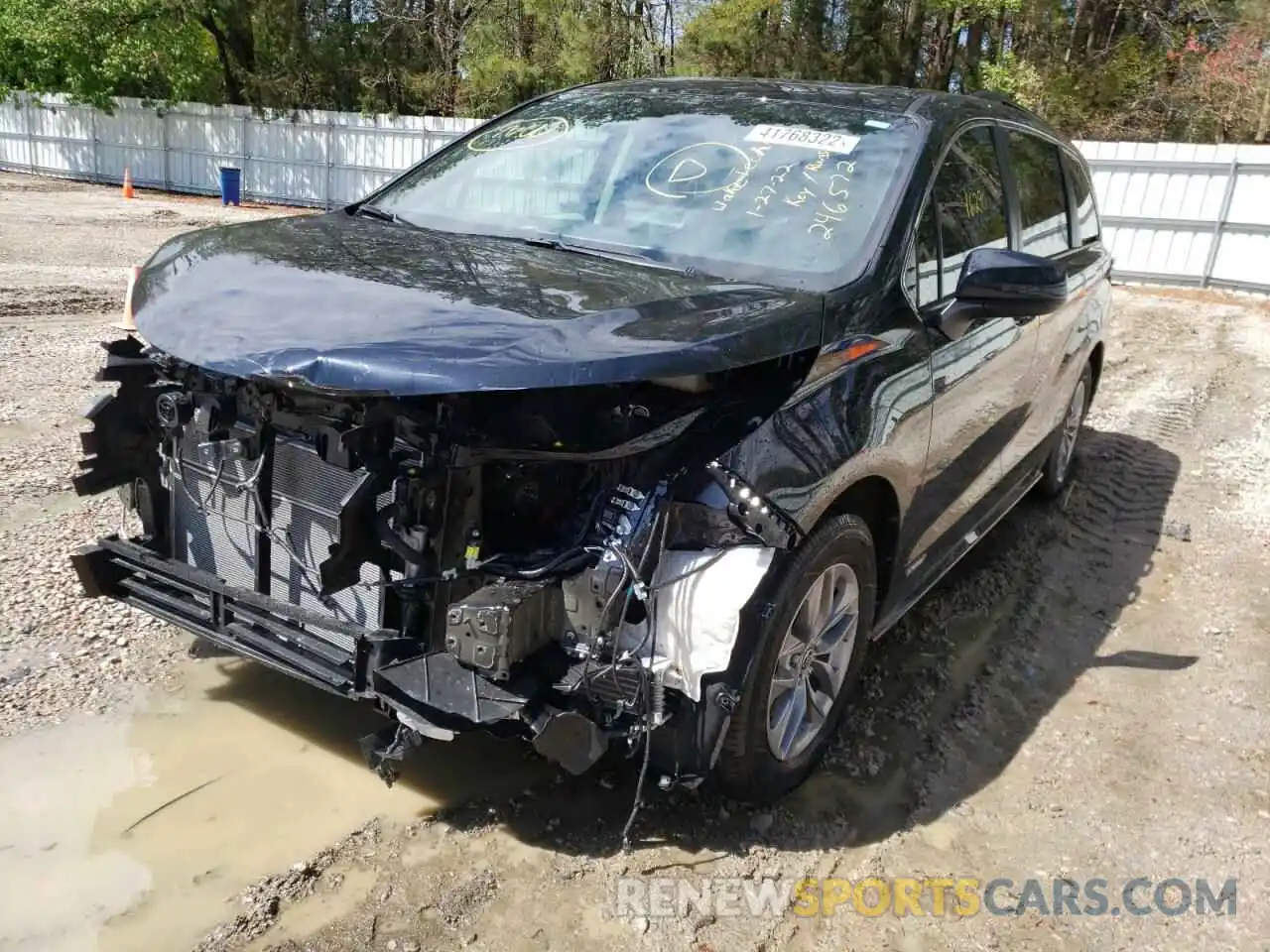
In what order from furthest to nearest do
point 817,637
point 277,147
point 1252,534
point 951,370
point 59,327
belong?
point 277,147
point 59,327
point 1252,534
point 951,370
point 817,637

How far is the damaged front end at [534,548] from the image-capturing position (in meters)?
2.48

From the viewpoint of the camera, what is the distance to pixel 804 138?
359cm

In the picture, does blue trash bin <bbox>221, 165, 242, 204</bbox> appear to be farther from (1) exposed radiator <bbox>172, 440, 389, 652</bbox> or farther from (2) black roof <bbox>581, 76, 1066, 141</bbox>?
(1) exposed radiator <bbox>172, 440, 389, 652</bbox>

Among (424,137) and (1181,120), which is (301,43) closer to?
(424,137)

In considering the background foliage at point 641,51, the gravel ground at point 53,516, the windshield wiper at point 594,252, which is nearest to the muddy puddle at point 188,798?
the gravel ground at point 53,516

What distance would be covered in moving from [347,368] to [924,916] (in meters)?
2.06

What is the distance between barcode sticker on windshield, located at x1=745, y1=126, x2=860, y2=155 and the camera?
354 centimetres

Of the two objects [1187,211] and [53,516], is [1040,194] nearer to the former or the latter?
[53,516]

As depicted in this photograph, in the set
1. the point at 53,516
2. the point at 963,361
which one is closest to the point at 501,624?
the point at 963,361

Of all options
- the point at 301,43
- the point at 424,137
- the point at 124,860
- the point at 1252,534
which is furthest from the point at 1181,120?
the point at 124,860

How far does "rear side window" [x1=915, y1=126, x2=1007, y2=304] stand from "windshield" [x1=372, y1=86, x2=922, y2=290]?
0.60 feet

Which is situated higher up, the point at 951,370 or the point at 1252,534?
the point at 951,370

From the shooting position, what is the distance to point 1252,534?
588cm

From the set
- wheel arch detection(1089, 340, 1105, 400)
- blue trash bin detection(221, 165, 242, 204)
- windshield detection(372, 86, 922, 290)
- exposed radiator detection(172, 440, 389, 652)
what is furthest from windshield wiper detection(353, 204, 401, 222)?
blue trash bin detection(221, 165, 242, 204)
